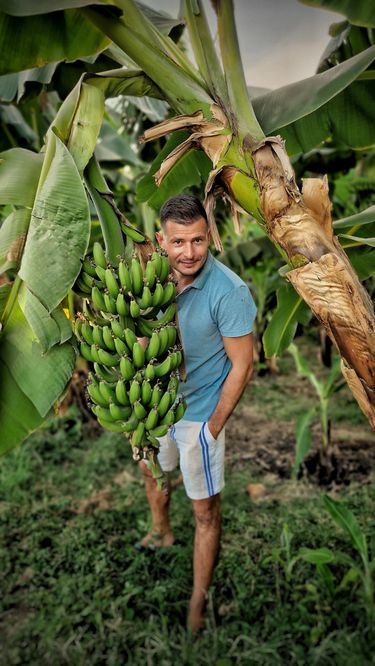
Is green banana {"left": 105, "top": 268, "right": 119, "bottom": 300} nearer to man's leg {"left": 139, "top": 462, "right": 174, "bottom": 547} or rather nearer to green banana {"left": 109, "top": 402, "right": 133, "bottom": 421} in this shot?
green banana {"left": 109, "top": 402, "right": 133, "bottom": 421}

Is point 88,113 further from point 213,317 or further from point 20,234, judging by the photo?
point 213,317

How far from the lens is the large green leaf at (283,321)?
6.14ft

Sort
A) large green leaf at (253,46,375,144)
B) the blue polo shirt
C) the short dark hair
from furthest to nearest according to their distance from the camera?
the blue polo shirt, the short dark hair, large green leaf at (253,46,375,144)

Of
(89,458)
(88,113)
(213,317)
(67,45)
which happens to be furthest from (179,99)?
(89,458)

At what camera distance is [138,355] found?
123cm

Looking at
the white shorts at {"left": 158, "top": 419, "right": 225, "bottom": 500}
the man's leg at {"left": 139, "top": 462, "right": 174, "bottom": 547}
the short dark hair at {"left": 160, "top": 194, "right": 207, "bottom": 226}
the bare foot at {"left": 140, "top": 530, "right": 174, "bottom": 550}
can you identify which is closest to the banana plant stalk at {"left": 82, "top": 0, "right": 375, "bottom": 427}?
the short dark hair at {"left": 160, "top": 194, "right": 207, "bottom": 226}

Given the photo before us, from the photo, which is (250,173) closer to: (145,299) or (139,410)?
(145,299)

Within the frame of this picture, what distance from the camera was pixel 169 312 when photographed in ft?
4.35

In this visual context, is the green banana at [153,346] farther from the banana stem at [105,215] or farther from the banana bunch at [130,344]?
the banana stem at [105,215]

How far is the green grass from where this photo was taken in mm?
1788

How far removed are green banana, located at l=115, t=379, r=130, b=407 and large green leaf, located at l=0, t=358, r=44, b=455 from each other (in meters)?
0.22

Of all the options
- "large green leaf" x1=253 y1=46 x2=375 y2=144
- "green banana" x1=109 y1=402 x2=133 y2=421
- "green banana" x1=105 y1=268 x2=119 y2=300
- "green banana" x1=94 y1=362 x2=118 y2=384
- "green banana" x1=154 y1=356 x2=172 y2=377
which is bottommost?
"green banana" x1=109 y1=402 x2=133 y2=421

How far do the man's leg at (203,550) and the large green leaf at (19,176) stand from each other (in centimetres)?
117

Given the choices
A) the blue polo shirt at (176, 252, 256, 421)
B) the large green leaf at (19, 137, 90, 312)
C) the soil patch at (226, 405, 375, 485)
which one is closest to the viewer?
the large green leaf at (19, 137, 90, 312)
